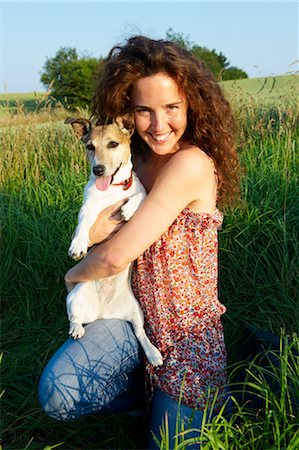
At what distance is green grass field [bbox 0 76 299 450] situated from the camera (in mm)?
2199

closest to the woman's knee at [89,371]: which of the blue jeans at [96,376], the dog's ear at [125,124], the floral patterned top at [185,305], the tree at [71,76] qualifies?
the blue jeans at [96,376]

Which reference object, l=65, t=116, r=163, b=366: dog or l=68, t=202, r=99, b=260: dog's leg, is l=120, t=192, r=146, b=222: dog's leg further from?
l=68, t=202, r=99, b=260: dog's leg

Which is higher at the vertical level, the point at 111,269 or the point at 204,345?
the point at 111,269

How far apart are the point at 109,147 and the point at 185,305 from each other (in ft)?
2.85

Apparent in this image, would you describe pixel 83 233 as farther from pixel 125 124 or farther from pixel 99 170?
pixel 125 124

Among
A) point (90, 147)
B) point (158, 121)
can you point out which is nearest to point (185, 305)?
point (158, 121)

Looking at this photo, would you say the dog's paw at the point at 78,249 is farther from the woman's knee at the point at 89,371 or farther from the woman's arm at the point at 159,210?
the woman's knee at the point at 89,371

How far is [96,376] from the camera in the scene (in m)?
2.38

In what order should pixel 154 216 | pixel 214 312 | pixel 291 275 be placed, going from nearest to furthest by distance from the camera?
1. pixel 154 216
2. pixel 214 312
3. pixel 291 275

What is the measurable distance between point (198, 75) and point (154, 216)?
762 millimetres

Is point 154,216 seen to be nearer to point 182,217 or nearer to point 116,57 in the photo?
point 182,217

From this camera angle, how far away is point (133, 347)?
8.14ft

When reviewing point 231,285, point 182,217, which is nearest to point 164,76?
point 182,217

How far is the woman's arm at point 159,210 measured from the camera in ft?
7.70
